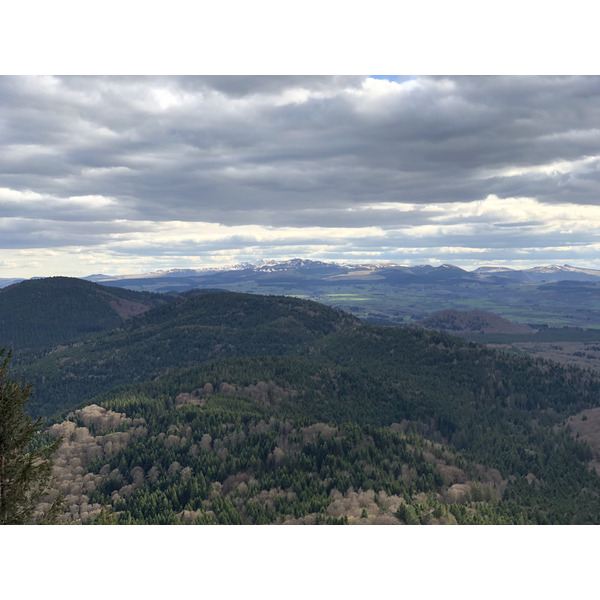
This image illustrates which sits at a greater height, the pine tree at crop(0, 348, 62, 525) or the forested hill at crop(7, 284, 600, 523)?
the pine tree at crop(0, 348, 62, 525)

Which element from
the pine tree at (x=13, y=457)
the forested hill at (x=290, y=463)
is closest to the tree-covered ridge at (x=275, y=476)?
the forested hill at (x=290, y=463)

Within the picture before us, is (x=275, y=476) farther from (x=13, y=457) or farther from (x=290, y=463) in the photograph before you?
(x=13, y=457)

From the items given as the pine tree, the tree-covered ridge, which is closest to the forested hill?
the tree-covered ridge

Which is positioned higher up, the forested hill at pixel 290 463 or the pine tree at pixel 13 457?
the pine tree at pixel 13 457

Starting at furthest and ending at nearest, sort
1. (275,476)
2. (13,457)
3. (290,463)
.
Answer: (290,463)
(275,476)
(13,457)

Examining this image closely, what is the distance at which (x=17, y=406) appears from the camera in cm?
3897

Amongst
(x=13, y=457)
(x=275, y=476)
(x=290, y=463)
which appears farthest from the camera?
(x=290, y=463)

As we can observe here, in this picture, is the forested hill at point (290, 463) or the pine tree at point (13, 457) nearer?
the pine tree at point (13, 457)

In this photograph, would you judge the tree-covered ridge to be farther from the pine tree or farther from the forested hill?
the pine tree

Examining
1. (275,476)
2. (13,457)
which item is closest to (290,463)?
(275,476)

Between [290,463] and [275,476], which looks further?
[290,463]

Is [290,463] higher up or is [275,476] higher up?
[290,463]

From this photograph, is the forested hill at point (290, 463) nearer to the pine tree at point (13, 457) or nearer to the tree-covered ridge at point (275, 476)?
the tree-covered ridge at point (275, 476)

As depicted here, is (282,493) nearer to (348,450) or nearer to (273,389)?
(348,450)
